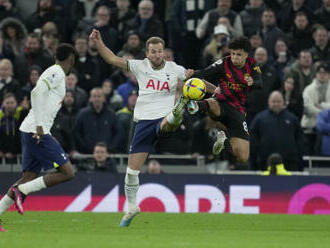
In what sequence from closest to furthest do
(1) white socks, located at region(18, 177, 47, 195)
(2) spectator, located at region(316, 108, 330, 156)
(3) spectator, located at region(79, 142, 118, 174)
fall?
(1) white socks, located at region(18, 177, 47, 195)
(3) spectator, located at region(79, 142, 118, 174)
(2) spectator, located at region(316, 108, 330, 156)

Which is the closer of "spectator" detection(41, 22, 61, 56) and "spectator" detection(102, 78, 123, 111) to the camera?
"spectator" detection(102, 78, 123, 111)

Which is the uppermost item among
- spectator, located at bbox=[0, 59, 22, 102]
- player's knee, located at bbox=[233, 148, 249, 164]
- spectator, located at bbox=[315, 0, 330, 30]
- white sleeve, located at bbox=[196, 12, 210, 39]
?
spectator, located at bbox=[315, 0, 330, 30]

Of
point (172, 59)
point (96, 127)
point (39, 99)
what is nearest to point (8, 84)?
point (96, 127)

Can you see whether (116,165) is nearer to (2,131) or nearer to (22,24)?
(2,131)

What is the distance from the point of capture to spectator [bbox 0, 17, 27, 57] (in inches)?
824

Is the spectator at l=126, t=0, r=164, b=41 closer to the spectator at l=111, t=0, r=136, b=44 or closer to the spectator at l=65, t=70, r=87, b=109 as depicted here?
the spectator at l=111, t=0, r=136, b=44

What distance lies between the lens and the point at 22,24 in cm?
2131

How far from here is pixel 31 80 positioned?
65.4 feet

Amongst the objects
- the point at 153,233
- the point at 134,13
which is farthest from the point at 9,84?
the point at 153,233

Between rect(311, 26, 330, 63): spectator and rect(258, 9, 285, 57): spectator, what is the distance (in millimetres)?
928

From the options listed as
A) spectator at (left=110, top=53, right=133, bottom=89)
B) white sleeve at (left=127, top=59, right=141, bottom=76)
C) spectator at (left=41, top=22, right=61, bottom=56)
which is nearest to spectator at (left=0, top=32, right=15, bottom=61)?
spectator at (left=41, top=22, right=61, bottom=56)

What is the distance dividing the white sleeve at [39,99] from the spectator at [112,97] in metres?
6.56

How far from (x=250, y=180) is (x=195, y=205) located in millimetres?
1214

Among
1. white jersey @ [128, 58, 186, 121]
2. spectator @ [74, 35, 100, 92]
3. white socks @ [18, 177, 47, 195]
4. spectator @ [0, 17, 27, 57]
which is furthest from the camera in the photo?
spectator @ [74, 35, 100, 92]
